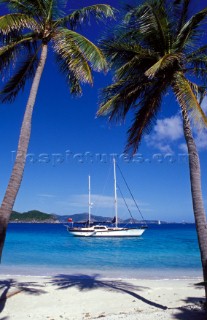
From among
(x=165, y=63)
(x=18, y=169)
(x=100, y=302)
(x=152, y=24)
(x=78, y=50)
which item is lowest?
(x=100, y=302)

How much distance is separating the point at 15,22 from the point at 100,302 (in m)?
8.94

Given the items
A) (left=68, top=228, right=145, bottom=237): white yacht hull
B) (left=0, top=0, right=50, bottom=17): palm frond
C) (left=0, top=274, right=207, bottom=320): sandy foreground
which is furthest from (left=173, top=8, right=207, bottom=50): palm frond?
(left=68, top=228, right=145, bottom=237): white yacht hull

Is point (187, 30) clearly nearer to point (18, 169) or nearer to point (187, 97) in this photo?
point (187, 97)

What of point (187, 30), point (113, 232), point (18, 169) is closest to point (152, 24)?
point (187, 30)

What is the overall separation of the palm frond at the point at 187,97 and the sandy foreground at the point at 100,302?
4707 mm

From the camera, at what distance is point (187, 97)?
8.77 m

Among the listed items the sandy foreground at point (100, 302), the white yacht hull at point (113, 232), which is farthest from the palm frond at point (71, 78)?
the white yacht hull at point (113, 232)

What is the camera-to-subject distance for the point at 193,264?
89.7 feet

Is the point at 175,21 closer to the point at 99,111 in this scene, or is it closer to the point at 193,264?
the point at 99,111

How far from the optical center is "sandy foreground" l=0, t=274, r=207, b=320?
30.0ft

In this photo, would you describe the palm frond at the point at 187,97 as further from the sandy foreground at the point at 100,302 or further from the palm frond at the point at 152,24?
the sandy foreground at the point at 100,302

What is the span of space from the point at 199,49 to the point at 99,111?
3.43 meters

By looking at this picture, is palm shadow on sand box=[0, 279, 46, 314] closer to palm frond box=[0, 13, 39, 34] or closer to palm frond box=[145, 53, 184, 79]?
palm frond box=[0, 13, 39, 34]

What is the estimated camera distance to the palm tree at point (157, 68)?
8.74 meters
